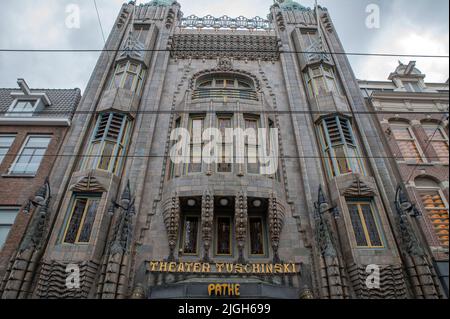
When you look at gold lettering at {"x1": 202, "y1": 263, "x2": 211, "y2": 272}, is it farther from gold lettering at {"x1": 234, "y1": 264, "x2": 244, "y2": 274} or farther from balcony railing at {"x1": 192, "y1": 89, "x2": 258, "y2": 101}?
balcony railing at {"x1": 192, "y1": 89, "x2": 258, "y2": 101}

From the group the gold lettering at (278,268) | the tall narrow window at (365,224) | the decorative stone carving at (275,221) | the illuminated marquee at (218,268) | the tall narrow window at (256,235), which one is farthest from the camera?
the tall narrow window at (256,235)

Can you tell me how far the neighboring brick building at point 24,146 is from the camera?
13.7 metres

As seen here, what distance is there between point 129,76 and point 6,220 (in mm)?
11302

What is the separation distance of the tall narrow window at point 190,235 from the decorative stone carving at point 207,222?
2.70 feet

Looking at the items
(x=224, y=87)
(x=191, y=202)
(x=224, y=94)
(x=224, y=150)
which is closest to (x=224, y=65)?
(x=224, y=87)

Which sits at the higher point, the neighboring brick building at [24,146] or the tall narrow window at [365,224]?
the neighboring brick building at [24,146]

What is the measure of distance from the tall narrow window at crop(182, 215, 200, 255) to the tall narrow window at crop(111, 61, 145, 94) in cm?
968

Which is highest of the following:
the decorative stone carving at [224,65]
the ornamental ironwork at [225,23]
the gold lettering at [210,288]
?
the ornamental ironwork at [225,23]

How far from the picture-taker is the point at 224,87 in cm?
2038

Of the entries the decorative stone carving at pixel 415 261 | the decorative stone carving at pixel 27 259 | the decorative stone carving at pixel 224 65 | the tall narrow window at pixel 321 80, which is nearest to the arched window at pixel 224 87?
the decorative stone carving at pixel 224 65

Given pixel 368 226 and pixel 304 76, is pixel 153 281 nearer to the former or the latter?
pixel 368 226

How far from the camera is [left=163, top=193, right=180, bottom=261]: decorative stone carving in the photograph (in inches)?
524

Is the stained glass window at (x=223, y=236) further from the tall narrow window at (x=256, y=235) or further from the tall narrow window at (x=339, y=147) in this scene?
the tall narrow window at (x=339, y=147)

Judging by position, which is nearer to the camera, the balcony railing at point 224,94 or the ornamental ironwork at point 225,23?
the balcony railing at point 224,94
